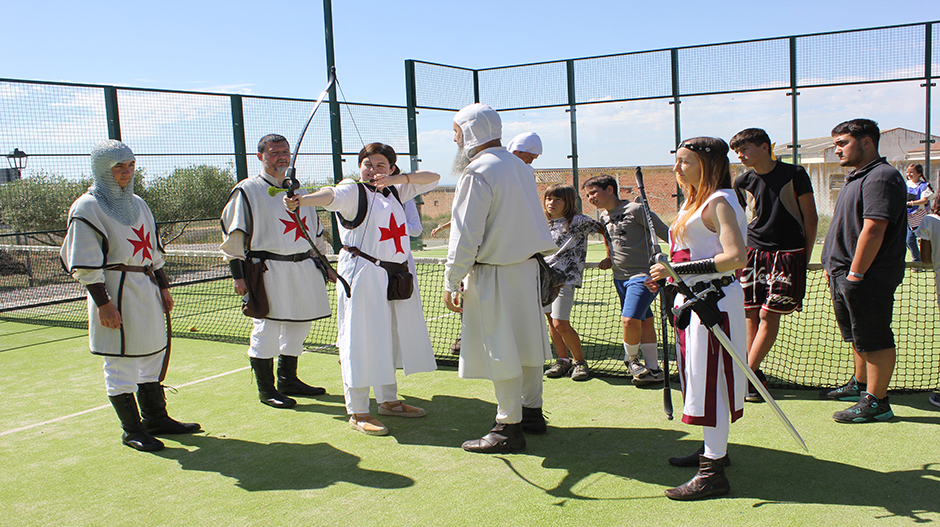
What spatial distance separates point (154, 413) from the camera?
4.63m

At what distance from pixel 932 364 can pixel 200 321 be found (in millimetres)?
8395

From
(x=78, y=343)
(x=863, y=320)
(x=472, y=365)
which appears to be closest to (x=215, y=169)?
(x=78, y=343)

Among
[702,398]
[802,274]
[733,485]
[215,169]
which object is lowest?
[733,485]

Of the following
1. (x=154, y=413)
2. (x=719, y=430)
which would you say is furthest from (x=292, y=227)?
(x=719, y=430)

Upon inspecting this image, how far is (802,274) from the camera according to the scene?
15.5 feet

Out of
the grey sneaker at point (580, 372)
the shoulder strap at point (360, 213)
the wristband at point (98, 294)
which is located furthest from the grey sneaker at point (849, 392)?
the wristband at point (98, 294)

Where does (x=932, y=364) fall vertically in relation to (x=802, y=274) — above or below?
below

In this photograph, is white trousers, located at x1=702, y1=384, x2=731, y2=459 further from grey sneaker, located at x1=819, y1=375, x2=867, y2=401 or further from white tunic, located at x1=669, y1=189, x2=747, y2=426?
grey sneaker, located at x1=819, y1=375, x2=867, y2=401

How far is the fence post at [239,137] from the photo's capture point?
12.1 m

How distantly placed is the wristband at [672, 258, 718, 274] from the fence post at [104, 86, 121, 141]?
33.1 feet

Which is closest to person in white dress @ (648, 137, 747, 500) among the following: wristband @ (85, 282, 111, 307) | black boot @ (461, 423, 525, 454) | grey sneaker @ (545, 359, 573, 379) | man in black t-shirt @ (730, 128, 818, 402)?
black boot @ (461, 423, 525, 454)

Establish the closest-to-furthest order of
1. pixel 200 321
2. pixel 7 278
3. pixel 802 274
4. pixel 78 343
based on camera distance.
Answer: pixel 802 274
pixel 78 343
pixel 200 321
pixel 7 278

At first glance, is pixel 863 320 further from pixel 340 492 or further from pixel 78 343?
pixel 78 343

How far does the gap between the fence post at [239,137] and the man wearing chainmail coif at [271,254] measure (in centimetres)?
732
